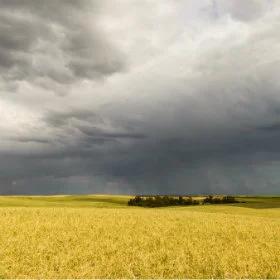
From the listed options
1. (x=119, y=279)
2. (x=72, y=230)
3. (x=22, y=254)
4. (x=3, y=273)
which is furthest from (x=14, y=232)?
(x=119, y=279)

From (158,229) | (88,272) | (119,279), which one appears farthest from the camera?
(158,229)

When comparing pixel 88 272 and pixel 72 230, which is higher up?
pixel 72 230

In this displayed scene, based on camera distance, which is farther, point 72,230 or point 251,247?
point 72,230

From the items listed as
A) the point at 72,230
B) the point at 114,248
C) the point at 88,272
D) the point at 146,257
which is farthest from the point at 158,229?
the point at 88,272

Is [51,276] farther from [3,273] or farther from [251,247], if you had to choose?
[251,247]

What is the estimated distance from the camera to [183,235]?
26.0 metres

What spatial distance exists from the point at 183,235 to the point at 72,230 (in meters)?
6.78

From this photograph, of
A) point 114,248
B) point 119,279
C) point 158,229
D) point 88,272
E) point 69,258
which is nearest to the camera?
point 119,279

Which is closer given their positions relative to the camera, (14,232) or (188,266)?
(188,266)

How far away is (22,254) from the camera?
19.6 m

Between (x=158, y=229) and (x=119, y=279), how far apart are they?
42.1 ft

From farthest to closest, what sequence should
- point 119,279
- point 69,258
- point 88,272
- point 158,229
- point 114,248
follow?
point 158,229 → point 114,248 → point 69,258 → point 88,272 → point 119,279

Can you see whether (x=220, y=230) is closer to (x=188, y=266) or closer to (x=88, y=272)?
(x=188, y=266)

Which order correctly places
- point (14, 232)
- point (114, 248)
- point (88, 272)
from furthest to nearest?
point (14, 232) < point (114, 248) < point (88, 272)
